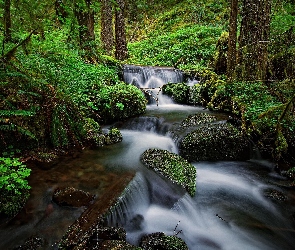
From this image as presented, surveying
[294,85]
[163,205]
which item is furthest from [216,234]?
Answer: [294,85]

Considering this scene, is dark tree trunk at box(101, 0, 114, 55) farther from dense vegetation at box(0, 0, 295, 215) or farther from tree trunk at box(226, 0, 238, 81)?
tree trunk at box(226, 0, 238, 81)

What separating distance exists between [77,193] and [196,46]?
12.8 m

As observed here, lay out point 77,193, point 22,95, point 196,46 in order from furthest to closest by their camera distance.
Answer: point 196,46 < point 22,95 < point 77,193

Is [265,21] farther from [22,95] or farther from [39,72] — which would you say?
[22,95]

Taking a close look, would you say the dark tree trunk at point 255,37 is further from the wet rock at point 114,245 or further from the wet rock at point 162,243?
the wet rock at point 114,245

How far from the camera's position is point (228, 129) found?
21.7 ft

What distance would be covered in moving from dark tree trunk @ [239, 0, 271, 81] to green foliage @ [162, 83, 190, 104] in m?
2.43

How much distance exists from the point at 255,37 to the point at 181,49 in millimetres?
7485

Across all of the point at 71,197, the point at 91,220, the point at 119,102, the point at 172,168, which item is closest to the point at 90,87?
the point at 119,102

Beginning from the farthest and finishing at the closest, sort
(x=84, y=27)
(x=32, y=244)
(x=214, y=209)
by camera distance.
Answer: (x=84, y=27) → (x=214, y=209) → (x=32, y=244)

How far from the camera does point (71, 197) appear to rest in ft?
13.7

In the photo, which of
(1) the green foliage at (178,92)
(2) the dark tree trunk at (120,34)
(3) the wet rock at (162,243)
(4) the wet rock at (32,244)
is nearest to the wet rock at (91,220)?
(4) the wet rock at (32,244)

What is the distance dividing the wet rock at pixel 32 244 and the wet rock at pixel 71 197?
0.69m

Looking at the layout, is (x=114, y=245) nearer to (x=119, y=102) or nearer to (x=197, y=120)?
(x=197, y=120)
